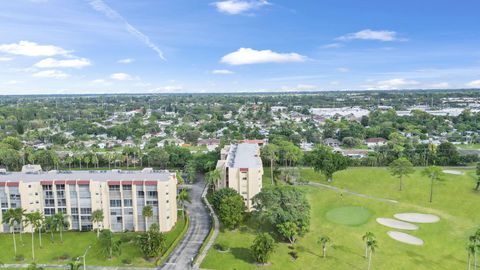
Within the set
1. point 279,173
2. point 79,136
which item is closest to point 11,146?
point 79,136

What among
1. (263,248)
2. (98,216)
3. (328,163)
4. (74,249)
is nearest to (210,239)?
(263,248)

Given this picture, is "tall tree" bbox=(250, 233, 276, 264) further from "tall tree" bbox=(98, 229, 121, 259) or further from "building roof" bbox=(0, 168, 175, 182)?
"building roof" bbox=(0, 168, 175, 182)

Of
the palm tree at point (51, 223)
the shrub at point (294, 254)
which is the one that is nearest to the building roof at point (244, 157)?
the shrub at point (294, 254)

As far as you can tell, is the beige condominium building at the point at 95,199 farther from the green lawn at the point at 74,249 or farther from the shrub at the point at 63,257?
the shrub at the point at 63,257

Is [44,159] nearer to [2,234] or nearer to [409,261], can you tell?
[2,234]

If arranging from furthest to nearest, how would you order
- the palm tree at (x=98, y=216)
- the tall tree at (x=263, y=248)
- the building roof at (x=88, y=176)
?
→ the building roof at (x=88, y=176), the palm tree at (x=98, y=216), the tall tree at (x=263, y=248)

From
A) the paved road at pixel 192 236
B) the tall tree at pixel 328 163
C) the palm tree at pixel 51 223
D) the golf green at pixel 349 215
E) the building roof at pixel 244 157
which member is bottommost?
the paved road at pixel 192 236
